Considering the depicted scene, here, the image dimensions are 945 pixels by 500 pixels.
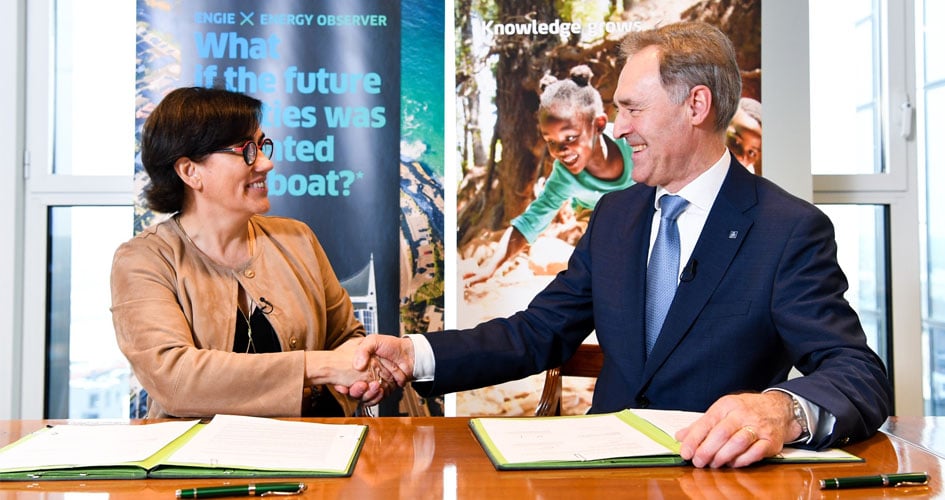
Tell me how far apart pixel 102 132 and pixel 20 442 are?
281cm

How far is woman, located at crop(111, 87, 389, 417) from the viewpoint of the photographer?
213cm

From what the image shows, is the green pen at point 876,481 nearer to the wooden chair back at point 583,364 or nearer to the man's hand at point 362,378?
the wooden chair back at point 583,364

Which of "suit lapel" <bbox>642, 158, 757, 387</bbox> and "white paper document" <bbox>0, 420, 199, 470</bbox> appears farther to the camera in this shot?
"suit lapel" <bbox>642, 158, 757, 387</bbox>

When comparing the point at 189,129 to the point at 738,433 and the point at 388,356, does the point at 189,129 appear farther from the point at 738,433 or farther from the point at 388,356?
the point at 738,433

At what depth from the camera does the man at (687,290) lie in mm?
1910

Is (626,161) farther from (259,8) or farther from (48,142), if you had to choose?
(48,142)

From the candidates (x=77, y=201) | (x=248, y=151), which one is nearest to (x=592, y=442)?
(x=248, y=151)

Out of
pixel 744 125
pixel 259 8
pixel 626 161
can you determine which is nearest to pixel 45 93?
pixel 259 8

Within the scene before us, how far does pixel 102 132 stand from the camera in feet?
13.3

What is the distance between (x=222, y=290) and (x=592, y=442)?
1360 mm

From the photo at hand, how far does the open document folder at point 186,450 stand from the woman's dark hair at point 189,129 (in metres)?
1.07

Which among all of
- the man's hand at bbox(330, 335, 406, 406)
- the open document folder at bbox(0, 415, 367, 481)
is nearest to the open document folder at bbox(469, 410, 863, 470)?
the open document folder at bbox(0, 415, 367, 481)

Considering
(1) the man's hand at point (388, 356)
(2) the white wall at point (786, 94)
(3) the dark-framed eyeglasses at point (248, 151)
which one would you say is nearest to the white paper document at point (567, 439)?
(1) the man's hand at point (388, 356)

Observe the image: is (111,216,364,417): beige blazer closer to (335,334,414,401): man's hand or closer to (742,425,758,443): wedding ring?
(335,334,414,401): man's hand
